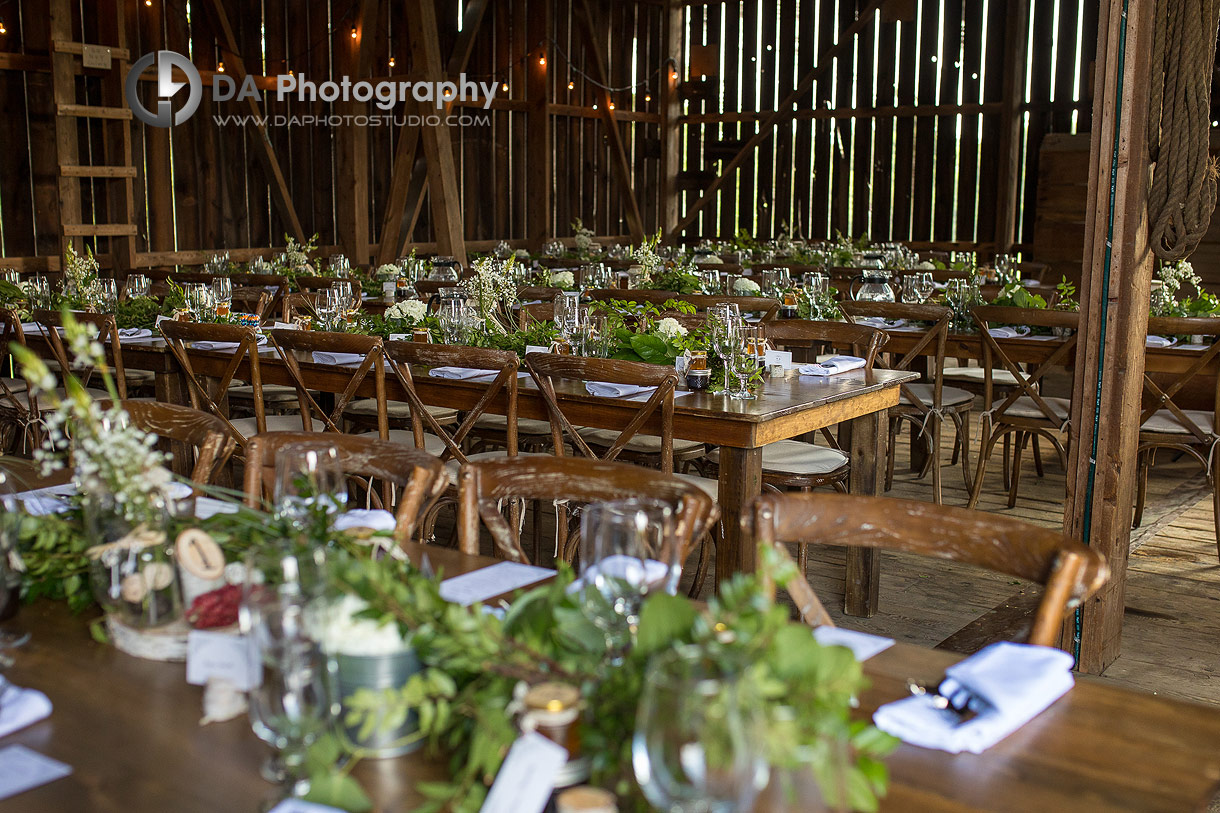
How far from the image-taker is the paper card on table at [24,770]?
1258 mm

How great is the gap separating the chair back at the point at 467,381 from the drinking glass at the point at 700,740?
2744mm

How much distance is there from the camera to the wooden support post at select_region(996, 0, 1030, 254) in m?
11.9

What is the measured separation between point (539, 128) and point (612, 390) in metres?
9.82

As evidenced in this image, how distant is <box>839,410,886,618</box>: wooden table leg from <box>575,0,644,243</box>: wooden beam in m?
9.68

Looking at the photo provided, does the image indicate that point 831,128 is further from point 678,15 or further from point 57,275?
point 57,275

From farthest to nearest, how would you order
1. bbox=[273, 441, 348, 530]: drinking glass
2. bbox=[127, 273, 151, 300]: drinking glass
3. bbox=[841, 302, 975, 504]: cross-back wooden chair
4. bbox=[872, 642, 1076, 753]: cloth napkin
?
bbox=[127, 273, 151, 300]: drinking glass < bbox=[841, 302, 975, 504]: cross-back wooden chair < bbox=[273, 441, 348, 530]: drinking glass < bbox=[872, 642, 1076, 753]: cloth napkin

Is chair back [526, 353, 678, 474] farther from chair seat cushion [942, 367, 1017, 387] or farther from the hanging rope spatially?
chair seat cushion [942, 367, 1017, 387]

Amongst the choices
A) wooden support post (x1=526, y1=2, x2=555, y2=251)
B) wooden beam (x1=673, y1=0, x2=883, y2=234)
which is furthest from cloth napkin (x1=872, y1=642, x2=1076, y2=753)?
wooden beam (x1=673, y1=0, x2=883, y2=234)

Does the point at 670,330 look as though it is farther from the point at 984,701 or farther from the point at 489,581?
the point at 984,701

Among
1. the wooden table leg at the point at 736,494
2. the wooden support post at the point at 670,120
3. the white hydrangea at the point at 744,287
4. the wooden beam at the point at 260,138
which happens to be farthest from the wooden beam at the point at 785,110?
the wooden table leg at the point at 736,494

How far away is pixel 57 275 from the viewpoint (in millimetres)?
8867

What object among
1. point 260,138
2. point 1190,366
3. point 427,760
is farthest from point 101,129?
point 427,760

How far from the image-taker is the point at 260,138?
10188 mm

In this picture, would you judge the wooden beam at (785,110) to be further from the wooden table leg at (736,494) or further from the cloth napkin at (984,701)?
the cloth napkin at (984,701)
